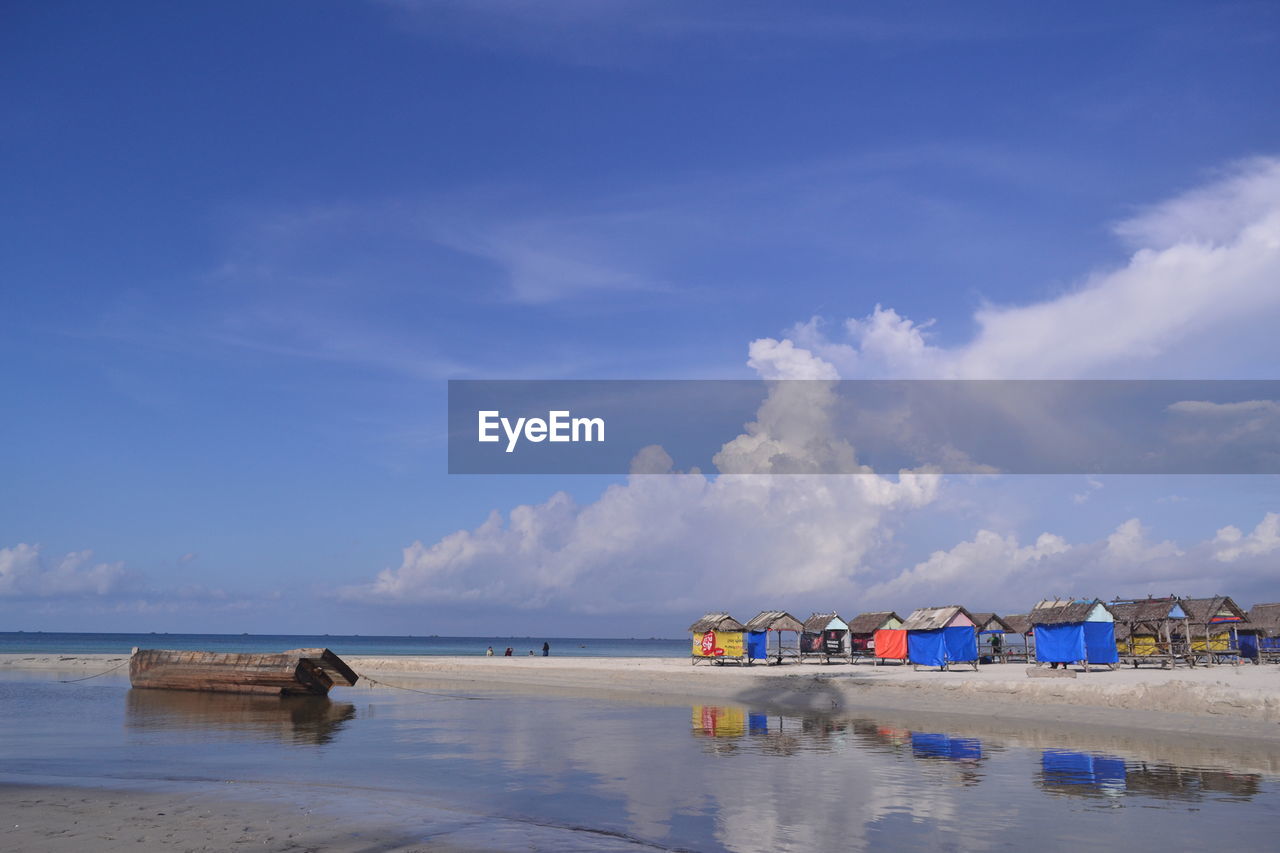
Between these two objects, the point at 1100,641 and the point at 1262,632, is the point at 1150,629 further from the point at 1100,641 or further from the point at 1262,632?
the point at 1262,632

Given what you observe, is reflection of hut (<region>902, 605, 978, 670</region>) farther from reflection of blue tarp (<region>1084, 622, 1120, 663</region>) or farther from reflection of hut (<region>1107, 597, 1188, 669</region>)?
reflection of hut (<region>1107, 597, 1188, 669</region>)

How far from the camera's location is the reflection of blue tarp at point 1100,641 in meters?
38.4

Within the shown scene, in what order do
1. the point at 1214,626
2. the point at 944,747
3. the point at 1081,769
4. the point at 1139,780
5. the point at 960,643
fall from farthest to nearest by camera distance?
the point at 1214,626
the point at 960,643
the point at 944,747
the point at 1081,769
the point at 1139,780

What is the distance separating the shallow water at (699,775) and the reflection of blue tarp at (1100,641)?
17.3 metres

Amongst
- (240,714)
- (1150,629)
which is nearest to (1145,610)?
(1150,629)

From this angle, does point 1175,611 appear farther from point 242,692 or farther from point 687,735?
point 242,692

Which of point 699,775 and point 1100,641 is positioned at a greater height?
point 1100,641

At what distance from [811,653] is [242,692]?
108ft

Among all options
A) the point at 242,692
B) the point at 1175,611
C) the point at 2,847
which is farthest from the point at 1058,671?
the point at 2,847

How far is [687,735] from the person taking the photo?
23.8 m

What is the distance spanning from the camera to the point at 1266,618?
49625mm

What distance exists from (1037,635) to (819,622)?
15.5 m

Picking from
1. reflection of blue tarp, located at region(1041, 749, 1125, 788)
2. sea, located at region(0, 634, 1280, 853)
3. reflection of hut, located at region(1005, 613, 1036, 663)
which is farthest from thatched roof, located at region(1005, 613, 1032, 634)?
reflection of blue tarp, located at region(1041, 749, 1125, 788)

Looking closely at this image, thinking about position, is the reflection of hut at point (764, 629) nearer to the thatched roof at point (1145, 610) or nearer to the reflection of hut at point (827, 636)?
the reflection of hut at point (827, 636)
